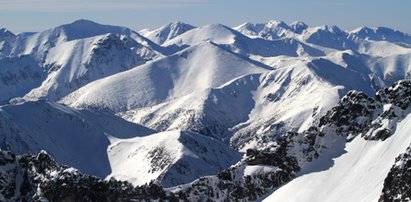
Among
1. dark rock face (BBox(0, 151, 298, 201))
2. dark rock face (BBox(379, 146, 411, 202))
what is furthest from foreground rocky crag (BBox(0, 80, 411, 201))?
dark rock face (BBox(379, 146, 411, 202))

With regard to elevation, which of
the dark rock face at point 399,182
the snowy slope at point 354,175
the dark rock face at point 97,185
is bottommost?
the dark rock face at point 97,185

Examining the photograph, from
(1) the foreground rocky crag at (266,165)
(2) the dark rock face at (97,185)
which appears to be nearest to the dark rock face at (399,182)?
(1) the foreground rocky crag at (266,165)

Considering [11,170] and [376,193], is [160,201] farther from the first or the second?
[376,193]

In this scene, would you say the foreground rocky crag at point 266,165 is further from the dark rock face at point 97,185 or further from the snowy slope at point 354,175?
the snowy slope at point 354,175

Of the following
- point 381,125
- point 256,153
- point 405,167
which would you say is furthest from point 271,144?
point 405,167

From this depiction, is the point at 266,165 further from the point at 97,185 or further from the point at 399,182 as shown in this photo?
the point at 399,182

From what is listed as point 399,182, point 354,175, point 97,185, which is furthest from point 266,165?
point 399,182
